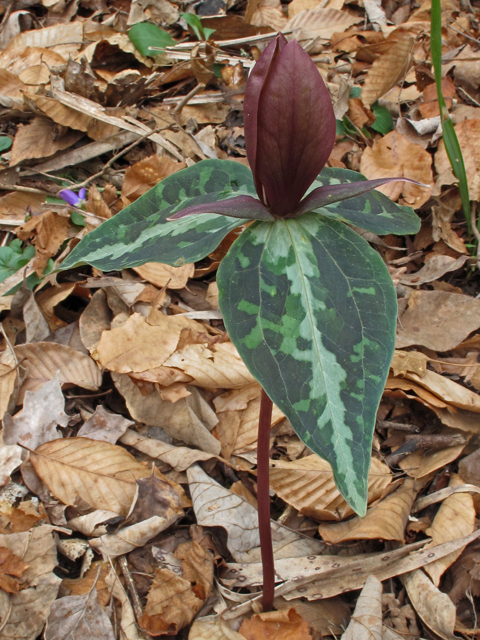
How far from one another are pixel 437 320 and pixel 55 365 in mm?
1440

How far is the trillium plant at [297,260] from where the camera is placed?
894 mm

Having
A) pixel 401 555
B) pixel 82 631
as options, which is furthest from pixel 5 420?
pixel 401 555

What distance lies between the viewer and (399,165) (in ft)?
8.03

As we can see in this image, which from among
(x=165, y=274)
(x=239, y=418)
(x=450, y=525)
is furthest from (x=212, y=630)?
(x=165, y=274)

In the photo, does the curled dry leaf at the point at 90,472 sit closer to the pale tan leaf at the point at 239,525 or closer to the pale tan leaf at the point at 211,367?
the pale tan leaf at the point at 239,525

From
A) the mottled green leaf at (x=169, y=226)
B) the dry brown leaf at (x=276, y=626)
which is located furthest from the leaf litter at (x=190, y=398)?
the mottled green leaf at (x=169, y=226)

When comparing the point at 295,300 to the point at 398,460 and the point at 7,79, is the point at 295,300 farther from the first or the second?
the point at 7,79

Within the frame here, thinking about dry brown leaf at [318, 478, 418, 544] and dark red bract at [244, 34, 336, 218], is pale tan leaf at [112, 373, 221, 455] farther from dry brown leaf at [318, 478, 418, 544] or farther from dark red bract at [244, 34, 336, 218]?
dark red bract at [244, 34, 336, 218]

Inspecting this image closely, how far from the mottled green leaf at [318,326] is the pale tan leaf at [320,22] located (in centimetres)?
248

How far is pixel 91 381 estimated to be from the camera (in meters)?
1.90

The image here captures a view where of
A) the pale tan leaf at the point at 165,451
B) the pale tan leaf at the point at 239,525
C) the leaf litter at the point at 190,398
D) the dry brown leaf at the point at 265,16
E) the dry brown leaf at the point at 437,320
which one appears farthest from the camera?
the dry brown leaf at the point at 265,16

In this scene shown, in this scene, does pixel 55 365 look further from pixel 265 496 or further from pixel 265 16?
pixel 265 16

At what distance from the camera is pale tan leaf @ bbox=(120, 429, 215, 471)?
1727mm

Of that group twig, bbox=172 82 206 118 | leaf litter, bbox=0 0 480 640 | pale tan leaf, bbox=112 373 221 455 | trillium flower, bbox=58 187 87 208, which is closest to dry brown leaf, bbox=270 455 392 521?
leaf litter, bbox=0 0 480 640
